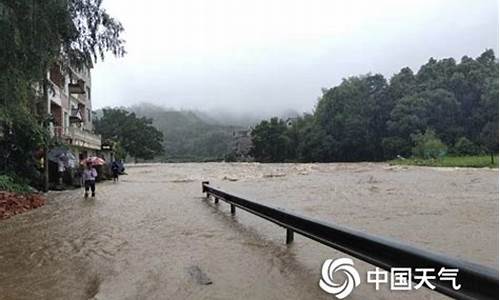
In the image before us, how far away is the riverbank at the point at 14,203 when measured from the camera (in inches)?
660

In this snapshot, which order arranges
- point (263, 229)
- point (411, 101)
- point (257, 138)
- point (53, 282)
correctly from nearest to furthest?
point (53, 282)
point (263, 229)
point (411, 101)
point (257, 138)

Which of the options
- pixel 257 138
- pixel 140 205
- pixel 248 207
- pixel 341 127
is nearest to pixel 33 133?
pixel 140 205

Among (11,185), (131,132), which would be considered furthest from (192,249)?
(131,132)

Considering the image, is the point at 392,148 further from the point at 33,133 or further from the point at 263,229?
the point at 263,229

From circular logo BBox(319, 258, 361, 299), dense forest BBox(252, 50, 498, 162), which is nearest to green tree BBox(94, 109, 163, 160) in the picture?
dense forest BBox(252, 50, 498, 162)

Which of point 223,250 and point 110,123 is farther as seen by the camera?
point 110,123

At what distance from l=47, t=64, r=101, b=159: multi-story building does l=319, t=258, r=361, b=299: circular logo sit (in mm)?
28482

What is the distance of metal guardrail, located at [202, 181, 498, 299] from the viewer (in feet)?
13.7

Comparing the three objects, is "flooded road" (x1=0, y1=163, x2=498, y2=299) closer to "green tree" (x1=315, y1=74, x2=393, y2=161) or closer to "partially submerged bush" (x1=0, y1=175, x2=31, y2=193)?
"partially submerged bush" (x1=0, y1=175, x2=31, y2=193)

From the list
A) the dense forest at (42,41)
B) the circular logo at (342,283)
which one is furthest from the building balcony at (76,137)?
the circular logo at (342,283)

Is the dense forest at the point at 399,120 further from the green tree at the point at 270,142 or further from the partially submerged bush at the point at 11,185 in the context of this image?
the partially submerged bush at the point at 11,185

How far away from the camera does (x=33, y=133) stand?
26047mm

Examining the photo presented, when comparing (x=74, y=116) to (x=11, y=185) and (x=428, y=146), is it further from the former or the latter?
(x=428, y=146)

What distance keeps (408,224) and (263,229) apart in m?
3.69
